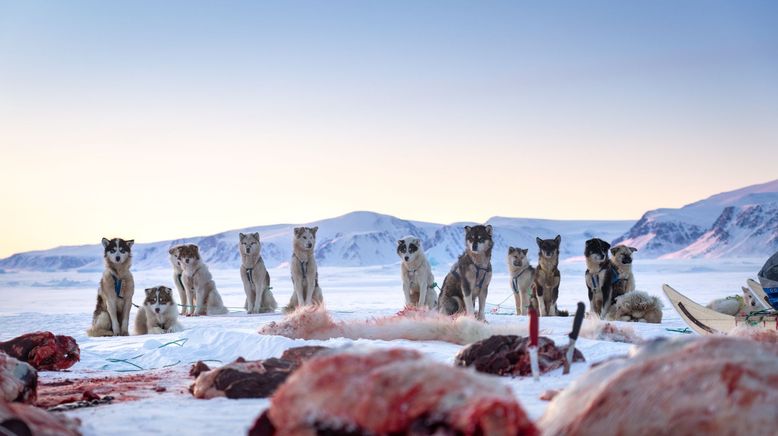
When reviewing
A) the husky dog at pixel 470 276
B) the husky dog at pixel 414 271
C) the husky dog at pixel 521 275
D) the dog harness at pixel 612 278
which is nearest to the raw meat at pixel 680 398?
the husky dog at pixel 470 276

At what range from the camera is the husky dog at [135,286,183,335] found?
44.5ft

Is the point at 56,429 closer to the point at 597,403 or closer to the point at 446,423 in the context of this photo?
the point at 446,423

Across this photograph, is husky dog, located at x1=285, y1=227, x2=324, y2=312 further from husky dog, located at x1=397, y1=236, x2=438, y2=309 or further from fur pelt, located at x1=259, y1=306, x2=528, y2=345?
fur pelt, located at x1=259, y1=306, x2=528, y2=345

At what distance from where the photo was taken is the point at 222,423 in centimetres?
437

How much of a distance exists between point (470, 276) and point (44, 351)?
25.2 feet

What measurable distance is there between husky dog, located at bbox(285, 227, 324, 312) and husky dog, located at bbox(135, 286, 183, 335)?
4627mm

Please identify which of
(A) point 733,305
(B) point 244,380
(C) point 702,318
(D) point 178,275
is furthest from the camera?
(D) point 178,275

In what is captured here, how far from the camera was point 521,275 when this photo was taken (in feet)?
53.7

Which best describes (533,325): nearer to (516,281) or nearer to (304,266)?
(516,281)

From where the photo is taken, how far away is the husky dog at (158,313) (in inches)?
534

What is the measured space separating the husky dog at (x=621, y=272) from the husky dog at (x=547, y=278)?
1.12 m

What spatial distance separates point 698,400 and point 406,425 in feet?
3.26

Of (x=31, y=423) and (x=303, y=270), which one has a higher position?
(x=303, y=270)

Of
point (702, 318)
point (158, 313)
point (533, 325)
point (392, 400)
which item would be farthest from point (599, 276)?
point (392, 400)
